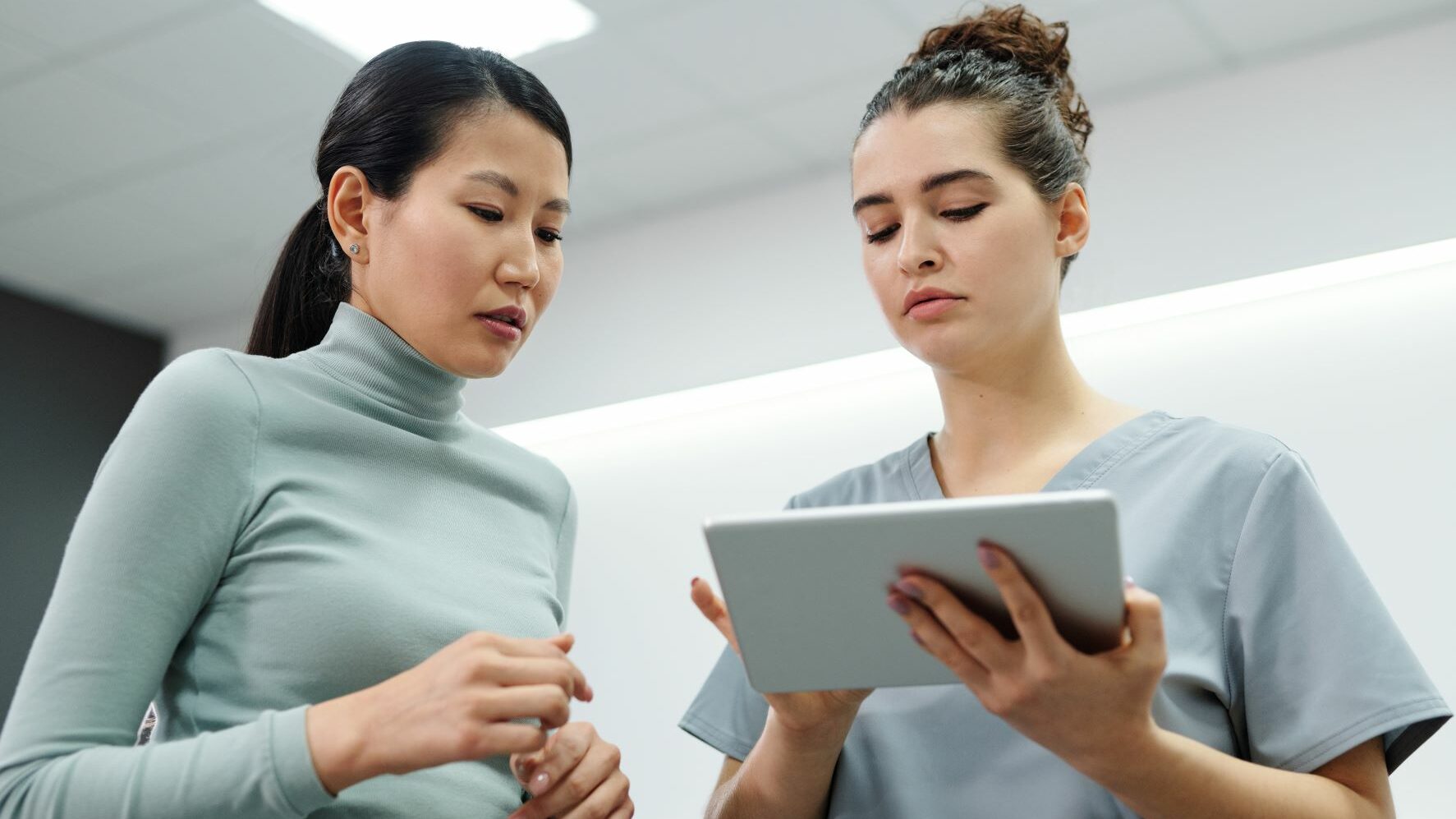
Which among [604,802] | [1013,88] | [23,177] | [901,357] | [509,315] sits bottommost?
[604,802]

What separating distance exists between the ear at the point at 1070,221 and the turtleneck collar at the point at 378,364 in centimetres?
64

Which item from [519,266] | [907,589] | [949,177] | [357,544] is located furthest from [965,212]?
[357,544]

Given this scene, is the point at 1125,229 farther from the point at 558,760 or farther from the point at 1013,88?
the point at 558,760

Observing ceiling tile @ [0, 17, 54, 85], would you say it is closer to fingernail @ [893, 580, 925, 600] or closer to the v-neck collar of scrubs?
the v-neck collar of scrubs

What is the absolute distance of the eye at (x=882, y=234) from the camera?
1.41m

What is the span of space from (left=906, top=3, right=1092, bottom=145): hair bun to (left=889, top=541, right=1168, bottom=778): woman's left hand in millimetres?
760

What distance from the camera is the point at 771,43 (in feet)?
11.8

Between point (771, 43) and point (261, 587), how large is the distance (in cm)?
270

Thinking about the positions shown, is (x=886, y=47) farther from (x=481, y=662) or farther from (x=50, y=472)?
(x=50, y=472)

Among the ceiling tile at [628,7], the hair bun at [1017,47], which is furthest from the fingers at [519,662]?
the ceiling tile at [628,7]

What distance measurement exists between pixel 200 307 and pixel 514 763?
14.7 feet

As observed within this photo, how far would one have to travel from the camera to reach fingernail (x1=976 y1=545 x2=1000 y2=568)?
88cm

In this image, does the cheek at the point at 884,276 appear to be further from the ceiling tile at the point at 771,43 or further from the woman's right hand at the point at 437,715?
the ceiling tile at the point at 771,43

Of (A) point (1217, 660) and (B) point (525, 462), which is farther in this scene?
(B) point (525, 462)
